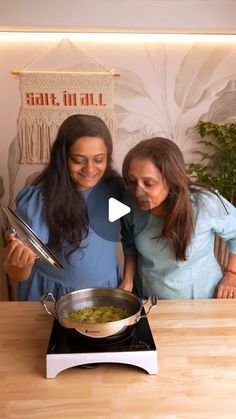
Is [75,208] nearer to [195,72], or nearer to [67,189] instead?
[67,189]

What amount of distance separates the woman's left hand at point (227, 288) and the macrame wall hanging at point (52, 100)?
0.86 meters

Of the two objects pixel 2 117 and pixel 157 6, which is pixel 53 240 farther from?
pixel 157 6

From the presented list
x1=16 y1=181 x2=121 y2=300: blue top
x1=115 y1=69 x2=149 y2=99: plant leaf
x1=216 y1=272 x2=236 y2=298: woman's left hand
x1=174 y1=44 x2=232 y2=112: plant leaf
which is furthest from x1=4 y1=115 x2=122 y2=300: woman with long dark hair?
x1=174 y1=44 x2=232 y2=112: plant leaf

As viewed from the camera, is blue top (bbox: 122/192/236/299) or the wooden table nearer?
the wooden table

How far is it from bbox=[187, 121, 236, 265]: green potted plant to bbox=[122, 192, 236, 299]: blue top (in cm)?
51

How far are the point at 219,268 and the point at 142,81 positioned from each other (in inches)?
42.4

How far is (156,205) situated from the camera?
4.24ft

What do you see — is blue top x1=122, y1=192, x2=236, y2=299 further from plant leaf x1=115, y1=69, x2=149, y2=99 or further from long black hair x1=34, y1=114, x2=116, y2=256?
plant leaf x1=115, y1=69, x2=149, y2=99

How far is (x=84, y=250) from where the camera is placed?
1303mm

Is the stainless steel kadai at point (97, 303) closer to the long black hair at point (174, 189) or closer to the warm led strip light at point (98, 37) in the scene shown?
the long black hair at point (174, 189)

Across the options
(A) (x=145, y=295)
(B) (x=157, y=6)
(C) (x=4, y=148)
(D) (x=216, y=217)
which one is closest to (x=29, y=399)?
(A) (x=145, y=295)

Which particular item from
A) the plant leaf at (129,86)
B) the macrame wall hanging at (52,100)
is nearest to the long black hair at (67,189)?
the macrame wall hanging at (52,100)

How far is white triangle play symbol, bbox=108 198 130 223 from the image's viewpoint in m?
1.31

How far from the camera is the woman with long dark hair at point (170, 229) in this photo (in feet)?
4.10
